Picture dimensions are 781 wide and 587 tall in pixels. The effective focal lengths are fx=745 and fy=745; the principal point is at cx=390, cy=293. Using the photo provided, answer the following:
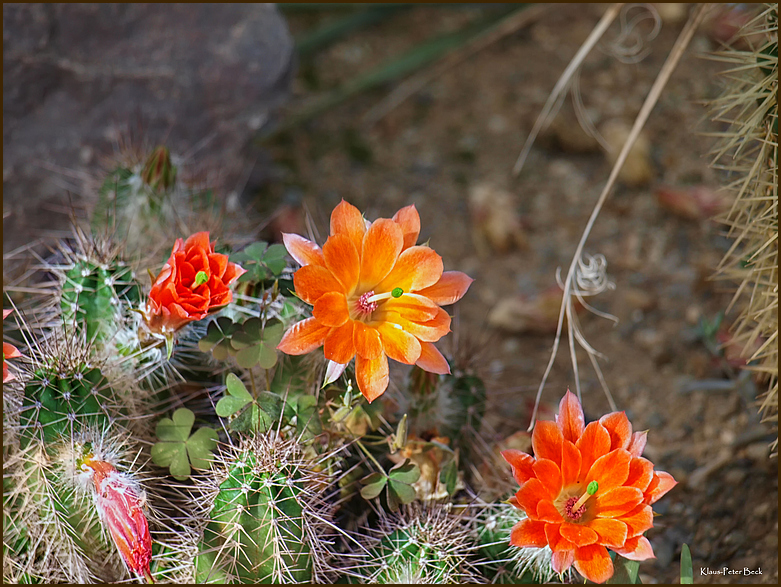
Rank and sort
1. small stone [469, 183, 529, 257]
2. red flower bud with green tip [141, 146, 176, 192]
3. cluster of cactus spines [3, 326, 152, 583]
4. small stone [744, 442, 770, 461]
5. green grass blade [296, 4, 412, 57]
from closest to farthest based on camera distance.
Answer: cluster of cactus spines [3, 326, 152, 583] < red flower bud with green tip [141, 146, 176, 192] < small stone [744, 442, 770, 461] < small stone [469, 183, 529, 257] < green grass blade [296, 4, 412, 57]

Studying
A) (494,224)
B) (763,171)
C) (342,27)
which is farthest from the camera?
(342,27)

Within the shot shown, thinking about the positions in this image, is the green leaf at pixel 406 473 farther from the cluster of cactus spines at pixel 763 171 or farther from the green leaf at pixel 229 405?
the cluster of cactus spines at pixel 763 171

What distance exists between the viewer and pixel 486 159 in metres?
2.13

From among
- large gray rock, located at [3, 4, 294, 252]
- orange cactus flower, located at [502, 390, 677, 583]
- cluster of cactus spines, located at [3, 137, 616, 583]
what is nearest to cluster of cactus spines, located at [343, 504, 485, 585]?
cluster of cactus spines, located at [3, 137, 616, 583]

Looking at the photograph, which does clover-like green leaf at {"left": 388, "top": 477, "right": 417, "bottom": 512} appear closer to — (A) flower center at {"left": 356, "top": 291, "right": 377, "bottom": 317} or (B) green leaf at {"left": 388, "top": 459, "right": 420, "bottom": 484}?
(B) green leaf at {"left": 388, "top": 459, "right": 420, "bottom": 484}

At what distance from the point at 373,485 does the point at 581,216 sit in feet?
3.89

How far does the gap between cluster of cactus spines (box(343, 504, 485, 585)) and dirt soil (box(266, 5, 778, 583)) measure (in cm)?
31

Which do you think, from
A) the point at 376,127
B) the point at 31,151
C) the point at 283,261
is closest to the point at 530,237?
the point at 376,127

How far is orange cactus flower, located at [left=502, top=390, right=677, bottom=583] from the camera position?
0.89 meters

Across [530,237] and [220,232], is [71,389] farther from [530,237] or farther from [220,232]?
[530,237]

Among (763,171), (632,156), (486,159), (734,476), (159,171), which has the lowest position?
(734,476)

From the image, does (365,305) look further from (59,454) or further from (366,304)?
(59,454)

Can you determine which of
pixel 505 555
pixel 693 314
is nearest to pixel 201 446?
pixel 505 555

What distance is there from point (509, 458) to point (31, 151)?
129 cm
